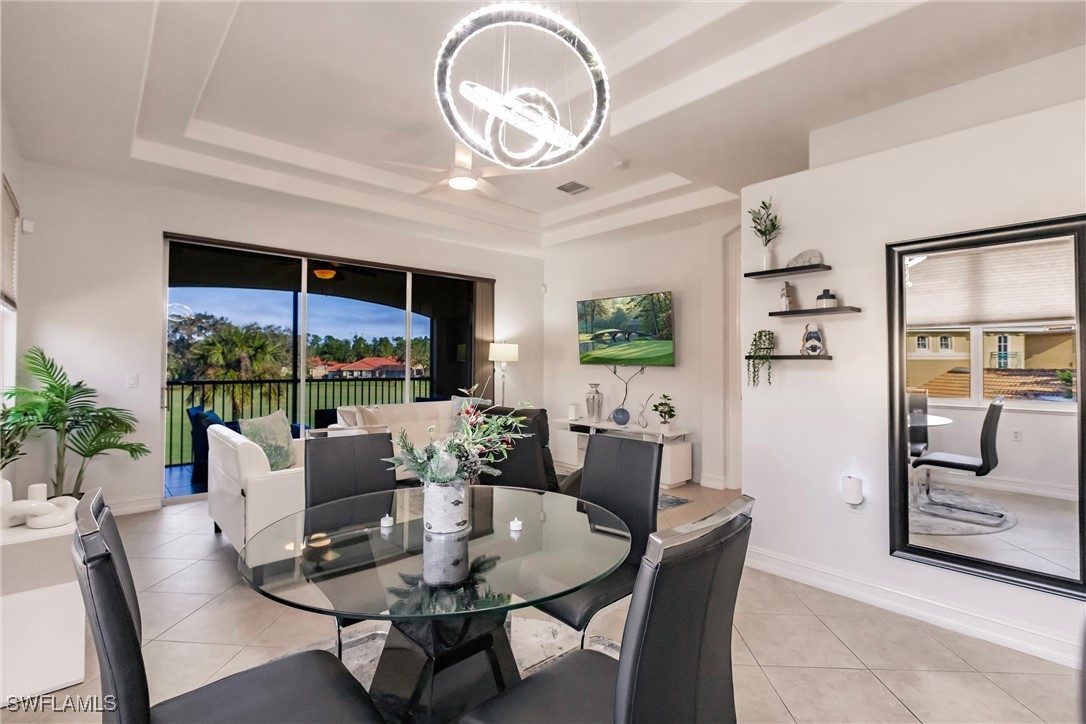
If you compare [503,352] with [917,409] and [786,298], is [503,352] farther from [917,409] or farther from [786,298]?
[917,409]

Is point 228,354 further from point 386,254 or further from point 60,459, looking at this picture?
point 386,254

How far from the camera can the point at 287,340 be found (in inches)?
208

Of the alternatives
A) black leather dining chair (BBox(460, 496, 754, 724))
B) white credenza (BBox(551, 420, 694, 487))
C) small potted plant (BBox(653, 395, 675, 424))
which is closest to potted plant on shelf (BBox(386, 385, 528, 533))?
black leather dining chair (BBox(460, 496, 754, 724))

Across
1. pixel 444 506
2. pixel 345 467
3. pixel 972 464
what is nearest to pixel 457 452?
pixel 444 506

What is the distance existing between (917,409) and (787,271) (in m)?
1.04

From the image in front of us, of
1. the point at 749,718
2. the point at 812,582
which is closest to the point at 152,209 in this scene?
the point at 749,718

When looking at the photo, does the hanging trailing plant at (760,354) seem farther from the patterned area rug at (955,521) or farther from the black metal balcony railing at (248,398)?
the black metal balcony railing at (248,398)

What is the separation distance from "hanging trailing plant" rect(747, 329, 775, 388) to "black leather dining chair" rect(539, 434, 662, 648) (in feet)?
4.53

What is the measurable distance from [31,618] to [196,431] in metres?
3.17

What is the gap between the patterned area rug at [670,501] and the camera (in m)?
4.63

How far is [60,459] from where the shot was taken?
12.4 ft

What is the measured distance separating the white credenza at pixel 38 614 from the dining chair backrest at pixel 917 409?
3.90 meters

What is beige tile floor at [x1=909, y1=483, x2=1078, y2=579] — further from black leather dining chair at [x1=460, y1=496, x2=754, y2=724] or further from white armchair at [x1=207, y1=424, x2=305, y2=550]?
white armchair at [x1=207, y1=424, x2=305, y2=550]

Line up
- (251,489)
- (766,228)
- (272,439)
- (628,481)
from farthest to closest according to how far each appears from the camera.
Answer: (272,439)
(766,228)
(251,489)
(628,481)
